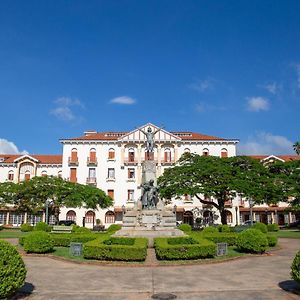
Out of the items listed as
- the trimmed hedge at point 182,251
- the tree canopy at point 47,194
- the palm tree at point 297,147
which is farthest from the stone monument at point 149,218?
the palm tree at point 297,147

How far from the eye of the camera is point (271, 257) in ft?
62.1

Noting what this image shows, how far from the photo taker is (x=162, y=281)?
40.5ft

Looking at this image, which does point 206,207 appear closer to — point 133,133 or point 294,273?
point 133,133

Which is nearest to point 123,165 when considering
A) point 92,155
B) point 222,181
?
point 92,155

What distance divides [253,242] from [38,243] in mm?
11854

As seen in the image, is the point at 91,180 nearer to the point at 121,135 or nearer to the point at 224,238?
the point at 121,135

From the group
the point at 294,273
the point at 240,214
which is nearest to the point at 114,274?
the point at 294,273

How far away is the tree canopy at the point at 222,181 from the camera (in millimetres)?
35759

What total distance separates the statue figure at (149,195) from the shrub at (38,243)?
25.7ft

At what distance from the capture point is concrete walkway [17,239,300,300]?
10523mm

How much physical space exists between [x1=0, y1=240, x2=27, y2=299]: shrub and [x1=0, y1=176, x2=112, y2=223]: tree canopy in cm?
3414

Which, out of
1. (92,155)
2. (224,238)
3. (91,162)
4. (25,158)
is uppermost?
(92,155)

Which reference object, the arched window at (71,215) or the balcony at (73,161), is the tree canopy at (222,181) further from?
the arched window at (71,215)

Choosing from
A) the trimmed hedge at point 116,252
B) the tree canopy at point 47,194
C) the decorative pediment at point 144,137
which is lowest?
the trimmed hedge at point 116,252
